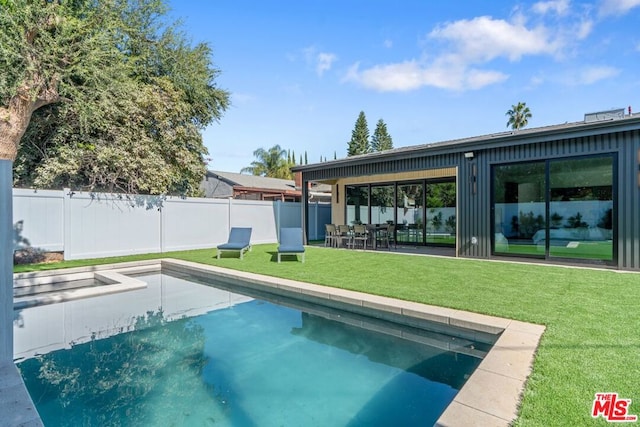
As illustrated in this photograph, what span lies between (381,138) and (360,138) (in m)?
2.90

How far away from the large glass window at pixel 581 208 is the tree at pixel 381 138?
31239 mm

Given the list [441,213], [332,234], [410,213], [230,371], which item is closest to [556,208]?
[441,213]

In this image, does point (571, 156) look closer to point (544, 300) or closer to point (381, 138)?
point (544, 300)

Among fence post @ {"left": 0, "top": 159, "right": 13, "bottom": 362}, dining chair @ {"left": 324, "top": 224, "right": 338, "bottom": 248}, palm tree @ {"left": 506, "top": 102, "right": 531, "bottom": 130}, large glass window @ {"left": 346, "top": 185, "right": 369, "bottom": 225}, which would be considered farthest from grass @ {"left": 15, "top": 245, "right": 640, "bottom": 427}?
palm tree @ {"left": 506, "top": 102, "right": 531, "bottom": 130}

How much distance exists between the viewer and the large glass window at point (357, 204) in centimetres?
1424

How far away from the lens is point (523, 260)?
28.2 feet

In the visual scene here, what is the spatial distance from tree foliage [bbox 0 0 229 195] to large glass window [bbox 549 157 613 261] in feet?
38.1

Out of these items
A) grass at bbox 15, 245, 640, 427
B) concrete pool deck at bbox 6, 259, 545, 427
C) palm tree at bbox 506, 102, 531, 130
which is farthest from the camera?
palm tree at bbox 506, 102, 531, 130

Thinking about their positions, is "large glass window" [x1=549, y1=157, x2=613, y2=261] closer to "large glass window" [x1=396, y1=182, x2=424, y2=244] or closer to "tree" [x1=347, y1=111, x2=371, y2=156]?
"large glass window" [x1=396, y1=182, x2=424, y2=244]

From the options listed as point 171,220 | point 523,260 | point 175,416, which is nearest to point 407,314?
point 175,416

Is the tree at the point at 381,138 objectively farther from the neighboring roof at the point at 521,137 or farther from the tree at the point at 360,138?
the neighboring roof at the point at 521,137

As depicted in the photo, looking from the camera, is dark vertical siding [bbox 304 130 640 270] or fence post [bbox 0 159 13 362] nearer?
fence post [bbox 0 159 13 362]

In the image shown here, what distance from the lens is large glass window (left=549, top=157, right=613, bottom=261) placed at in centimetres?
742

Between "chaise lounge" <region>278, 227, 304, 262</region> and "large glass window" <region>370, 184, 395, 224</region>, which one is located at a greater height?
"large glass window" <region>370, 184, 395, 224</region>
